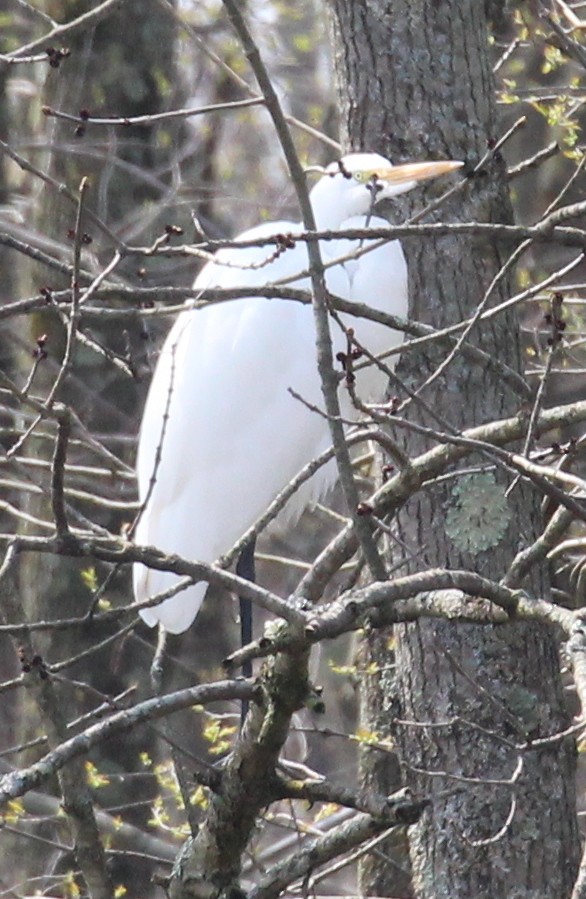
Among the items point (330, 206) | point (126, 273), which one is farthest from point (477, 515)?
point (126, 273)

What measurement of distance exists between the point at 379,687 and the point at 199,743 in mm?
1844

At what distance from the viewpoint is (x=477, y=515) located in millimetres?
2992

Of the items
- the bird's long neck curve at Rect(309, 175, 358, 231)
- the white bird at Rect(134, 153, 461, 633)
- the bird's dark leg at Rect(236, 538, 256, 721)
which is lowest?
the bird's dark leg at Rect(236, 538, 256, 721)

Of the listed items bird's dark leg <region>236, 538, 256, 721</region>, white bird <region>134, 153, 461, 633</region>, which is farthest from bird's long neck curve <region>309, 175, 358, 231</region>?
bird's dark leg <region>236, 538, 256, 721</region>

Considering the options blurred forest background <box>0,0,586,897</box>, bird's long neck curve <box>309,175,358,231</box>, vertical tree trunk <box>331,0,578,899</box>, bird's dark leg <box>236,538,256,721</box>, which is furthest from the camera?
blurred forest background <box>0,0,586,897</box>

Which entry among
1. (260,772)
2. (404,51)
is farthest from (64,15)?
(260,772)

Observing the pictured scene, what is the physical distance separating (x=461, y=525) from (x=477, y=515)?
0.12 ft

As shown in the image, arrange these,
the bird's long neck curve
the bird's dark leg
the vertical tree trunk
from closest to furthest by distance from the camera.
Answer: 1. the vertical tree trunk
2. the bird's dark leg
3. the bird's long neck curve

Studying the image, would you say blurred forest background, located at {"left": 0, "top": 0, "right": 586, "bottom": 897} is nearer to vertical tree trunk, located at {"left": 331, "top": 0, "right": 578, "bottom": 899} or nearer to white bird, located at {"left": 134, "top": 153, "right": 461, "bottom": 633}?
white bird, located at {"left": 134, "top": 153, "right": 461, "bottom": 633}

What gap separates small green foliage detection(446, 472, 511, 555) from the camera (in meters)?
2.97

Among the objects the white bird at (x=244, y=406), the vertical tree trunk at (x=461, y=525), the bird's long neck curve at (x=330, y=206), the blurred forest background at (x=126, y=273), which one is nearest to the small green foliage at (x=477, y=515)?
the vertical tree trunk at (x=461, y=525)

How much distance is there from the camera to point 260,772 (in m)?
2.03

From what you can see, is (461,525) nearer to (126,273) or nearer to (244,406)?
(244,406)

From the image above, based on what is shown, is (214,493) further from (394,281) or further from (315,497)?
(394,281)
